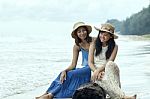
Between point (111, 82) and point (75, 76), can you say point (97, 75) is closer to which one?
point (111, 82)

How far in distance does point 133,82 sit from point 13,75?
13.8 feet

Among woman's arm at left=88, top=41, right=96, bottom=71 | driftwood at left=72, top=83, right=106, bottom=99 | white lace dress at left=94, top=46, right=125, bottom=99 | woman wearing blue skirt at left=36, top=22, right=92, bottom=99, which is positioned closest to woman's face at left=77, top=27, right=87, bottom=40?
woman wearing blue skirt at left=36, top=22, right=92, bottom=99

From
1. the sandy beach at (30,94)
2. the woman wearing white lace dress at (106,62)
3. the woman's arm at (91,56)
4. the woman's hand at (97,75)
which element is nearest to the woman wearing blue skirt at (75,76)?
the woman's arm at (91,56)

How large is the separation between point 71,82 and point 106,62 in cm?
64

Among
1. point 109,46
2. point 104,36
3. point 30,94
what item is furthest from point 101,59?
point 30,94

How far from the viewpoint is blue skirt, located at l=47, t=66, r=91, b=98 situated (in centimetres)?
685

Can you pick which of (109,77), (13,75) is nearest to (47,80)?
(13,75)

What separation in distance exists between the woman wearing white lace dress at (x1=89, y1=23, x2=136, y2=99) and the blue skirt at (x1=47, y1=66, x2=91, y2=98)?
7.2 inches

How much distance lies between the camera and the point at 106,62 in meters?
6.84

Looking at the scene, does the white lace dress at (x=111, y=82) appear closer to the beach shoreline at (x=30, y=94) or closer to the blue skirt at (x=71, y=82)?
the blue skirt at (x=71, y=82)

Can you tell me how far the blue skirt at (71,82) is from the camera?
6.85 metres

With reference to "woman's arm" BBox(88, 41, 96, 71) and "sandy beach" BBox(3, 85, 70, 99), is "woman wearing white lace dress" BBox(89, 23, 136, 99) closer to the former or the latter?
"woman's arm" BBox(88, 41, 96, 71)

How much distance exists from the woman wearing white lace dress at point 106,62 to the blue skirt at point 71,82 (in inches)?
7.2

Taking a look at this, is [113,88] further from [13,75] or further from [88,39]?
[13,75]
